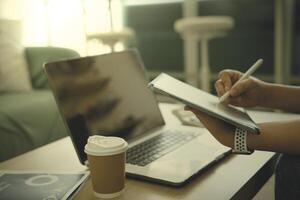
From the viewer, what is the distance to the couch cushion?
5.37 feet

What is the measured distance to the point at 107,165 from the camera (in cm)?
65

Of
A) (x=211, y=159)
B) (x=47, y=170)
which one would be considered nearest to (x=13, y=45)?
(x=47, y=170)

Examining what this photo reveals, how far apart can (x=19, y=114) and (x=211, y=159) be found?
3.72 ft

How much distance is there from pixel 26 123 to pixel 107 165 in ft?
3.88

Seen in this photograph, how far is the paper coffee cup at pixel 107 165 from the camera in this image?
651mm

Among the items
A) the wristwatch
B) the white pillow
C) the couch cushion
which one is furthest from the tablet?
the white pillow

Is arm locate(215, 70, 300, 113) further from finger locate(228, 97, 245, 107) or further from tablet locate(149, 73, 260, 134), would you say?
tablet locate(149, 73, 260, 134)

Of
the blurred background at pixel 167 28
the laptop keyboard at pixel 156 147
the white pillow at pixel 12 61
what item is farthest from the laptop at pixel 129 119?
the blurred background at pixel 167 28

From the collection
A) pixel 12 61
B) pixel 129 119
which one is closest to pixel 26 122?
pixel 12 61

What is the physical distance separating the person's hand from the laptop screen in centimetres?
24

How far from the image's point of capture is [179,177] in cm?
73

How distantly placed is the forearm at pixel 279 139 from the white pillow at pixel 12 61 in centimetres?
165

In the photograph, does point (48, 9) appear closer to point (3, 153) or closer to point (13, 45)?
point (13, 45)

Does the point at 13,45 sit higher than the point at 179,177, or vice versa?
the point at 13,45
